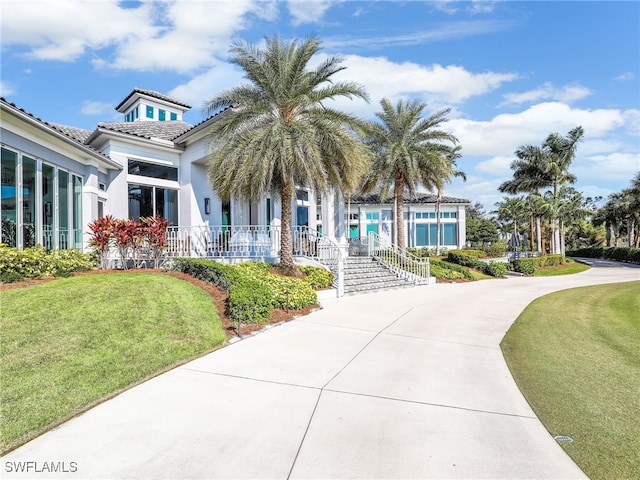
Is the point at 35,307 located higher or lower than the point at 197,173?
lower

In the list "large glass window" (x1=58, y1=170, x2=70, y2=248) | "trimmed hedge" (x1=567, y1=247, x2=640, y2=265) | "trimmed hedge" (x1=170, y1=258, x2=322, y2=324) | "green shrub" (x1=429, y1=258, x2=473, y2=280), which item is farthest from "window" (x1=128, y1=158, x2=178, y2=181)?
"trimmed hedge" (x1=567, y1=247, x2=640, y2=265)

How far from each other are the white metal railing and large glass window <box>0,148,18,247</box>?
1371 cm

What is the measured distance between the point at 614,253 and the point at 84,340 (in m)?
45.1

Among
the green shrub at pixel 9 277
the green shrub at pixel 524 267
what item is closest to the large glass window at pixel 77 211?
the green shrub at pixel 9 277

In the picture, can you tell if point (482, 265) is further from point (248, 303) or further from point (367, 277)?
point (248, 303)

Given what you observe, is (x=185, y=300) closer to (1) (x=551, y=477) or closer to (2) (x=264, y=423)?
(2) (x=264, y=423)

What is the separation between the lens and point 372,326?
8773mm

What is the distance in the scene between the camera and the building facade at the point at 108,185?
10000 mm

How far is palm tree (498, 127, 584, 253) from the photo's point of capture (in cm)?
3338

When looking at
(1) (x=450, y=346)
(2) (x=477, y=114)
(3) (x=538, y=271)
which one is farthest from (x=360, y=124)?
(3) (x=538, y=271)

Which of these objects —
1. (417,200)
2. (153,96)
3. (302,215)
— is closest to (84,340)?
(302,215)

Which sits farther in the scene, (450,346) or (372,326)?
(372,326)

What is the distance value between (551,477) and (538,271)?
84.8 feet

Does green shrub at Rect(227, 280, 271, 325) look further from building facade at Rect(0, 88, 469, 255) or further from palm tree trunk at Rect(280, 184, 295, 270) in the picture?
building facade at Rect(0, 88, 469, 255)
